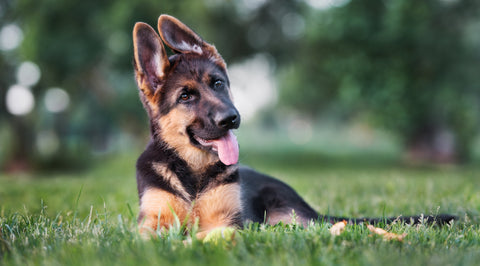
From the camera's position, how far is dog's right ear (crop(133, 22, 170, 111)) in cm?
385

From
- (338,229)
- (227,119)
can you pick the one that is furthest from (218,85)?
(338,229)

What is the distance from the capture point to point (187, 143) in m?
3.92

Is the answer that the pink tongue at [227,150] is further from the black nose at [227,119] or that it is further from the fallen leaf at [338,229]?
the fallen leaf at [338,229]

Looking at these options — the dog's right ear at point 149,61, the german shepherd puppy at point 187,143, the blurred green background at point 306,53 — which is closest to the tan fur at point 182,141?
the german shepherd puppy at point 187,143

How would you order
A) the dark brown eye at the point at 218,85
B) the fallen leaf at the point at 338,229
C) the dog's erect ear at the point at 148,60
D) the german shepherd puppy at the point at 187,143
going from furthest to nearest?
the dark brown eye at the point at 218,85 → the dog's erect ear at the point at 148,60 → the german shepherd puppy at the point at 187,143 → the fallen leaf at the point at 338,229

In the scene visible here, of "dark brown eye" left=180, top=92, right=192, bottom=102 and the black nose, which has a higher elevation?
"dark brown eye" left=180, top=92, right=192, bottom=102

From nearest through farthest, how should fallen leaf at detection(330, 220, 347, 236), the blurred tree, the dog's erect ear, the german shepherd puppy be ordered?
fallen leaf at detection(330, 220, 347, 236) < the german shepherd puppy < the dog's erect ear < the blurred tree

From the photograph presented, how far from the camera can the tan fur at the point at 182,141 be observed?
387 cm

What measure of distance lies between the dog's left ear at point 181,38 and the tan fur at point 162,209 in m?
1.56

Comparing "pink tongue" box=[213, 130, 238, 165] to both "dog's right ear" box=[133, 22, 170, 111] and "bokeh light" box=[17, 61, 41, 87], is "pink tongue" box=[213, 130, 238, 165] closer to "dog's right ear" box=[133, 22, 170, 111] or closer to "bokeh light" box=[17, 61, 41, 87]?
"dog's right ear" box=[133, 22, 170, 111]

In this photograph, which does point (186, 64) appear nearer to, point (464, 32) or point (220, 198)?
point (220, 198)

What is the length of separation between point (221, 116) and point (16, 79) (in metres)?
19.3

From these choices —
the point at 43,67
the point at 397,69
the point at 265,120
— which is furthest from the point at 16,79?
the point at 265,120

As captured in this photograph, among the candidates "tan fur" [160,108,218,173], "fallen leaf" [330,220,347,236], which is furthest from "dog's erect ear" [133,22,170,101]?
"fallen leaf" [330,220,347,236]
